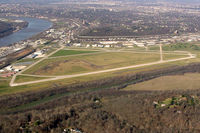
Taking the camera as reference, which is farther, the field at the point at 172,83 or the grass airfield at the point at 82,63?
the grass airfield at the point at 82,63

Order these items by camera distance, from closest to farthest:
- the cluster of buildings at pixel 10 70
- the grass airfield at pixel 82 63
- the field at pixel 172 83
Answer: the field at pixel 172 83 → the grass airfield at pixel 82 63 → the cluster of buildings at pixel 10 70

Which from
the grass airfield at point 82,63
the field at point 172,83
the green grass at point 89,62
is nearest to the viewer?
the field at point 172,83

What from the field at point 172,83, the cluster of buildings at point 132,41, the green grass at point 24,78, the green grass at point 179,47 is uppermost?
the cluster of buildings at point 132,41

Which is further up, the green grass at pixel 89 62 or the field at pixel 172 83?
the green grass at pixel 89 62

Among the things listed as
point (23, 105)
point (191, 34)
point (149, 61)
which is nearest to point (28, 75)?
point (23, 105)

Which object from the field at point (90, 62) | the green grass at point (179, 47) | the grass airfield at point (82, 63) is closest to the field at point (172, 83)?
the grass airfield at point (82, 63)

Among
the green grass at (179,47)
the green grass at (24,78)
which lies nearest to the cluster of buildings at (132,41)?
the green grass at (179,47)

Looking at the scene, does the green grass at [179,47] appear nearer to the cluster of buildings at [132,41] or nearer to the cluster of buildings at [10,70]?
the cluster of buildings at [132,41]

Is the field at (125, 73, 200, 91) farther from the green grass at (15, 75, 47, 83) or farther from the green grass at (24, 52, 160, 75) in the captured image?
the green grass at (15, 75, 47, 83)

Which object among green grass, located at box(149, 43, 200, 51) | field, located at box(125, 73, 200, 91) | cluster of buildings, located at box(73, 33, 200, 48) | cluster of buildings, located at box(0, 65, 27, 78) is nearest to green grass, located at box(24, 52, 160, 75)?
cluster of buildings, located at box(0, 65, 27, 78)
